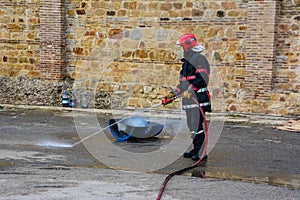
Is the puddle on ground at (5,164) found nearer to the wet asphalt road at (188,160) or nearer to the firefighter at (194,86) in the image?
the wet asphalt road at (188,160)

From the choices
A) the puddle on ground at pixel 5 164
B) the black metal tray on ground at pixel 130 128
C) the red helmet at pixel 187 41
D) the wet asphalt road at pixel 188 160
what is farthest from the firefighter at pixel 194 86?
the puddle on ground at pixel 5 164

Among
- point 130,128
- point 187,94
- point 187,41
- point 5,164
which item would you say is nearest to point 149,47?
point 130,128

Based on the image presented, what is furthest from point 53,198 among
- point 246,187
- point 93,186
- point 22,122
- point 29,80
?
point 29,80

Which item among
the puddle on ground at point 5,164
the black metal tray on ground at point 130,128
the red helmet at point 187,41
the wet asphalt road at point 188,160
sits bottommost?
the wet asphalt road at point 188,160

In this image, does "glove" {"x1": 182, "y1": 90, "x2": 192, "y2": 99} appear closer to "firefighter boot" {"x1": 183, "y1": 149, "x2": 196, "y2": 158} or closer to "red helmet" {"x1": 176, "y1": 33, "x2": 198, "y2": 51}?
"red helmet" {"x1": 176, "y1": 33, "x2": 198, "y2": 51}

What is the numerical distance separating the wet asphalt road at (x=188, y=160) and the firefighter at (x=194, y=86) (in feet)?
Result: 1.82

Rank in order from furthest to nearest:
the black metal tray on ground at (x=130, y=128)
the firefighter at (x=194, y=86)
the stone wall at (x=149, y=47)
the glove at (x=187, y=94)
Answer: the stone wall at (x=149, y=47)
the black metal tray on ground at (x=130, y=128)
the firefighter at (x=194, y=86)
the glove at (x=187, y=94)

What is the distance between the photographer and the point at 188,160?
8742 mm

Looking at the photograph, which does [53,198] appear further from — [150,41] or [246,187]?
[150,41]

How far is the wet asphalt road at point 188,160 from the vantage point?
7.90 m

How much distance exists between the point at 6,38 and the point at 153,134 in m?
7.53

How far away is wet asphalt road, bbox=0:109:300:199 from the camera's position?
7.90 meters

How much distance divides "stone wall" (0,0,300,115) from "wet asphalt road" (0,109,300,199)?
1.79 m

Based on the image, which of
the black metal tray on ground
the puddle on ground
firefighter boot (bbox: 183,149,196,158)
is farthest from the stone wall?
the puddle on ground
